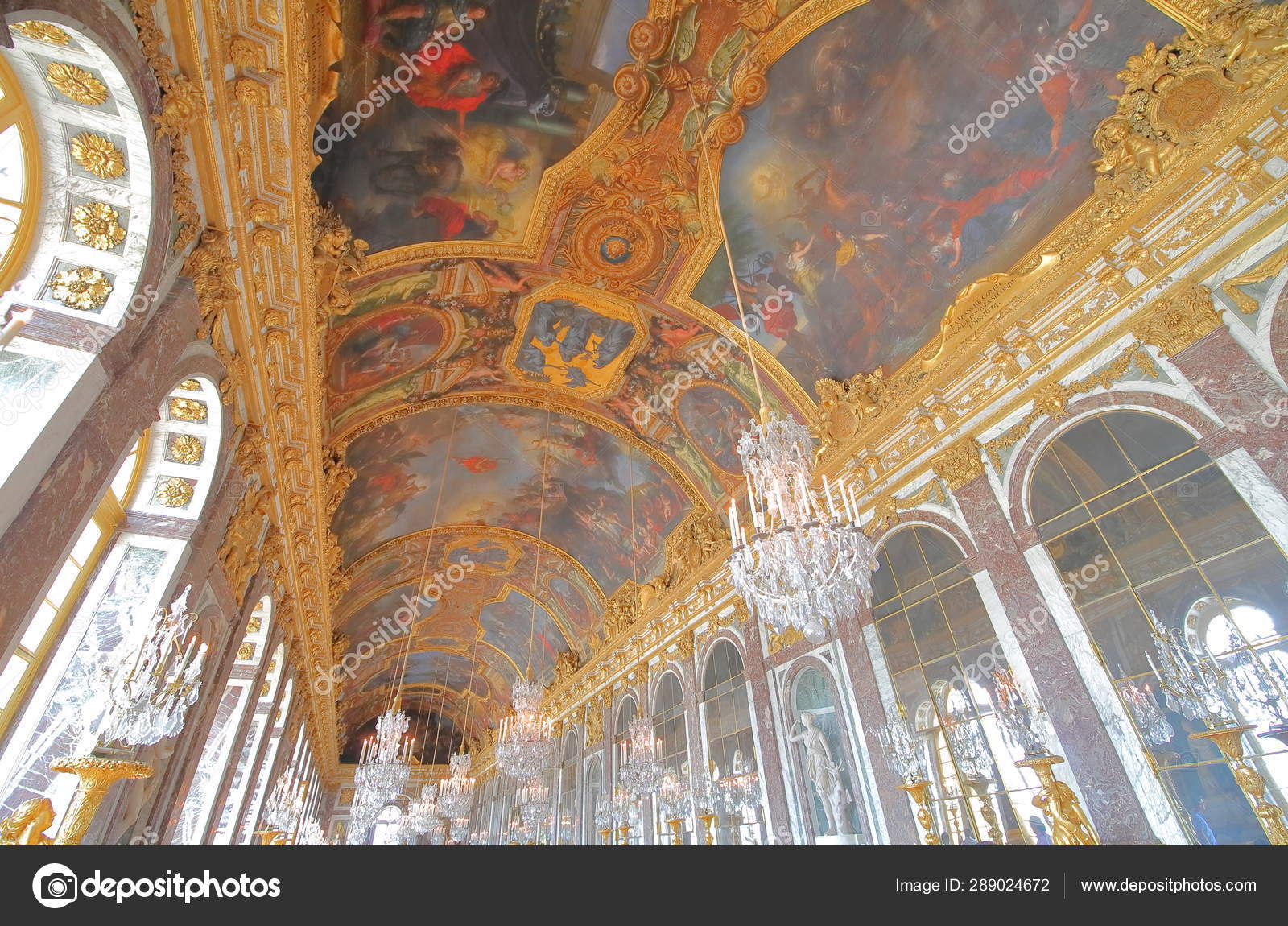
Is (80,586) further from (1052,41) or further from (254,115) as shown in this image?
(1052,41)

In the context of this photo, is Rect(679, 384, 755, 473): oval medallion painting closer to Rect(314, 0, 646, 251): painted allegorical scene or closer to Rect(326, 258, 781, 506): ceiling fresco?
Rect(326, 258, 781, 506): ceiling fresco

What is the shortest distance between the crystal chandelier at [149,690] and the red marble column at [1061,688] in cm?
737

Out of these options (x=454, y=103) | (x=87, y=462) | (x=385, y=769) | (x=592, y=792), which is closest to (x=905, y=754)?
(x=87, y=462)

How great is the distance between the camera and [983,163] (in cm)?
708

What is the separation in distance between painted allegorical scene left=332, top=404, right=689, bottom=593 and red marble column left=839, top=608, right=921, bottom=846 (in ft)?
19.0

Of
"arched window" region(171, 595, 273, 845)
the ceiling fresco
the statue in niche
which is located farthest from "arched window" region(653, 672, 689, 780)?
"arched window" region(171, 595, 273, 845)

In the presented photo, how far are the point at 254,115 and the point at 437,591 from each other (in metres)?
17.4

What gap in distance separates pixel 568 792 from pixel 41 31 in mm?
19510

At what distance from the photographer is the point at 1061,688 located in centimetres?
574

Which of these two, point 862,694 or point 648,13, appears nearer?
point 648,13

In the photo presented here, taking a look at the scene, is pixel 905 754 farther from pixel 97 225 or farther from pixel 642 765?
pixel 97 225

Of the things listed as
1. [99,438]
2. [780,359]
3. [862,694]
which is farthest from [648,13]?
[862,694]

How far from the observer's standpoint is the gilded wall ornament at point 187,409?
5.77 m
